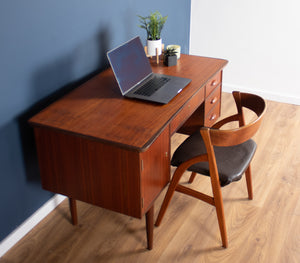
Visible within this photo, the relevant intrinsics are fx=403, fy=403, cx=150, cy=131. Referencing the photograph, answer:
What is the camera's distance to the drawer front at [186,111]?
6.37 feet

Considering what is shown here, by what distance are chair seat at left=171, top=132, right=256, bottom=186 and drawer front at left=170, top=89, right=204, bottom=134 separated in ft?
0.50

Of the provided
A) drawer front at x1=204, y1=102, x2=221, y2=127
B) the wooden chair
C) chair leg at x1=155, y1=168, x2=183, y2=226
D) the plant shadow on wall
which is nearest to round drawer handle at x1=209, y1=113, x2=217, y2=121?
drawer front at x1=204, y1=102, x2=221, y2=127

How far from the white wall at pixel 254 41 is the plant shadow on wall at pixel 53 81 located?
1491 millimetres

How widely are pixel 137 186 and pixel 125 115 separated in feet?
1.13

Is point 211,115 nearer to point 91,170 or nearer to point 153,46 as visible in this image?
point 153,46

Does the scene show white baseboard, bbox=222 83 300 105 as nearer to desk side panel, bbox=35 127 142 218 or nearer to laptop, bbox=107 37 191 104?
laptop, bbox=107 37 191 104

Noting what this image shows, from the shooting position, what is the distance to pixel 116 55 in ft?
6.57

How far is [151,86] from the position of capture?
2.13m

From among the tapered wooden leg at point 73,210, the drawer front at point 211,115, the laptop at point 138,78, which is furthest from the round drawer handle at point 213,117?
the tapered wooden leg at point 73,210

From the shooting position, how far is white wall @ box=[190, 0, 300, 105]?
330 cm

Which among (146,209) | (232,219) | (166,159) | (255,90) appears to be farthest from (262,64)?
(146,209)

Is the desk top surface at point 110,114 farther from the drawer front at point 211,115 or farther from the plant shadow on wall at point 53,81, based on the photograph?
the drawer front at point 211,115

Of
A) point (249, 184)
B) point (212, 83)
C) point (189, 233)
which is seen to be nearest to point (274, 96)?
point (212, 83)

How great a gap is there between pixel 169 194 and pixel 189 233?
247 millimetres
